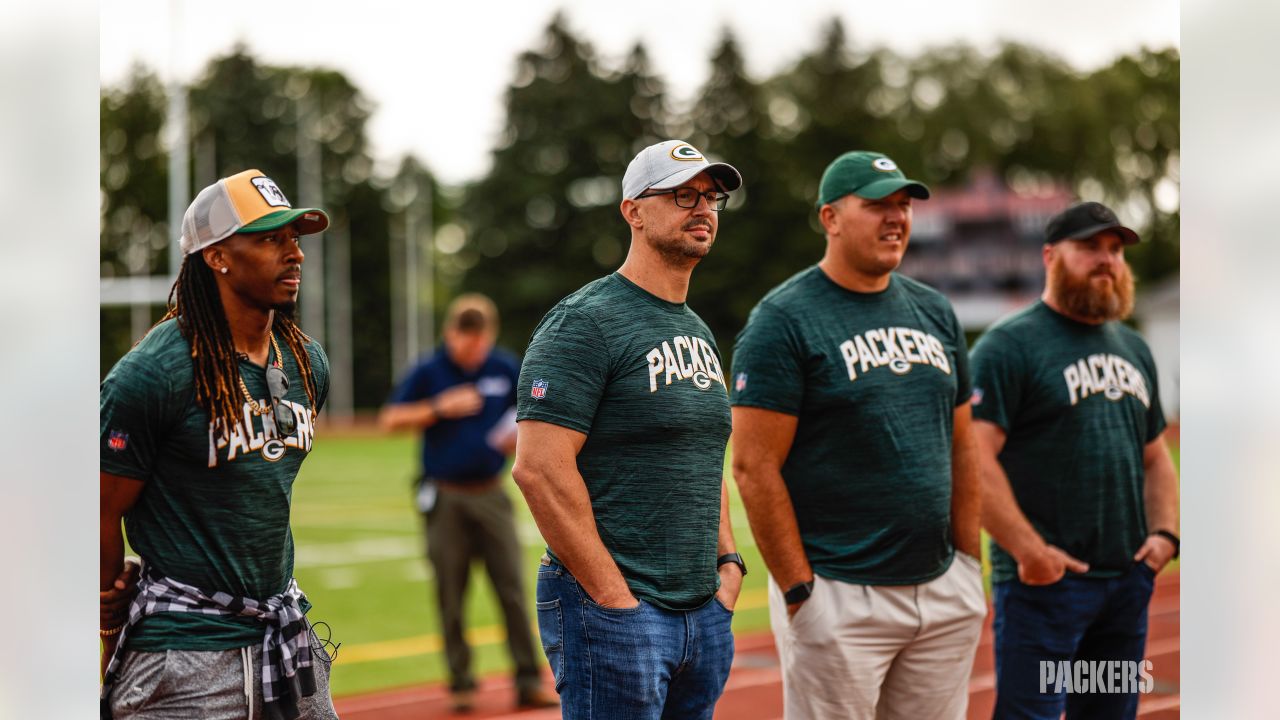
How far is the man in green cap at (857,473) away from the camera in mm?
3668

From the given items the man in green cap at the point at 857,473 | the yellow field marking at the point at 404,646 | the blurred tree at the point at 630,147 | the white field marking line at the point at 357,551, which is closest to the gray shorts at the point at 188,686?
the man in green cap at the point at 857,473

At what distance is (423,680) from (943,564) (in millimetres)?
4437

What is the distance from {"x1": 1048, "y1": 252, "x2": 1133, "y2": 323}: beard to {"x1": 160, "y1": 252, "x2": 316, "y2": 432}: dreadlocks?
284cm

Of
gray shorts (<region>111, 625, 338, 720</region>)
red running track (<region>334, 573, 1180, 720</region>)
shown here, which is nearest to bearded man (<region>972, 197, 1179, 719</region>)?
red running track (<region>334, 573, 1180, 720</region>)

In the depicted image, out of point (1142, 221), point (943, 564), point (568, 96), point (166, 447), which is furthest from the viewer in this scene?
point (568, 96)

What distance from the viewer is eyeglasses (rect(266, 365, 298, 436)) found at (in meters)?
2.92

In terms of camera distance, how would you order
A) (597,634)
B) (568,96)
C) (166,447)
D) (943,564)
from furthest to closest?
(568,96), (943,564), (597,634), (166,447)

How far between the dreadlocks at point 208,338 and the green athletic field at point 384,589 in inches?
186

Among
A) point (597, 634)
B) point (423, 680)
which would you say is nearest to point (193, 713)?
point (597, 634)

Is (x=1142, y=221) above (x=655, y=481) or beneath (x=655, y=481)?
above
